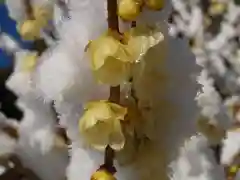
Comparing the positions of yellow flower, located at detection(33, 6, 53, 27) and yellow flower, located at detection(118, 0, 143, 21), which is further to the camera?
yellow flower, located at detection(33, 6, 53, 27)

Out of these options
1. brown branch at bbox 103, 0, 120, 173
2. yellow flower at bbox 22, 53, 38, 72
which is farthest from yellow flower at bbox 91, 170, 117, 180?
yellow flower at bbox 22, 53, 38, 72

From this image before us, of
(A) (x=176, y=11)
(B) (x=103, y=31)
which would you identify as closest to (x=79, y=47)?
(B) (x=103, y=31)

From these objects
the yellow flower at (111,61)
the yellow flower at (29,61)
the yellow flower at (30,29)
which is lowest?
the yellow flower at (111,61)

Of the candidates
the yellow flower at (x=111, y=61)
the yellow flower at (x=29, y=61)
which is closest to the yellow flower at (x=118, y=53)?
the yellow flower at (x=111, y=61)

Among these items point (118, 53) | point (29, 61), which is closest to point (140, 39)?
point (118, 53)

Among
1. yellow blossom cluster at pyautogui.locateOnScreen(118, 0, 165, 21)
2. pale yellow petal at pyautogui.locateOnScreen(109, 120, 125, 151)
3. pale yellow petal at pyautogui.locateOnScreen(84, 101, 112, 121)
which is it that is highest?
yellow blossom cluster at pyautogui.locateOnScreen(118, 0, 165, 21)

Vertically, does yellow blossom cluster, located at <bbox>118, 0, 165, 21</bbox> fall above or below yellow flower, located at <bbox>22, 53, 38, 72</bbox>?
below

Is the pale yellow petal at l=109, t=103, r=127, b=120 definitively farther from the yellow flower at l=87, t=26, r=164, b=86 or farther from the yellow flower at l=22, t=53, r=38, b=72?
the yellow flower at l=22, t=53, r=38, b=72

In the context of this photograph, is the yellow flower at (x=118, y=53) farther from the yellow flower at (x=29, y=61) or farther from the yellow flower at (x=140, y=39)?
the yellow flower at (x=29, y=61)
